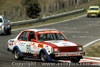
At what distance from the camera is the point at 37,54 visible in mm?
12398

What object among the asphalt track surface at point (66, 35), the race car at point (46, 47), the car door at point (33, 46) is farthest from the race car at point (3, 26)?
the car door at point (33, 46)

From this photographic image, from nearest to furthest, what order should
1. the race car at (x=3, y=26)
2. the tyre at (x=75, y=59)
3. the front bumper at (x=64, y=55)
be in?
the front bumper at (x=64, y=55) < the tyre at (x=75, y=59) < the race car at (x=3, y=26)

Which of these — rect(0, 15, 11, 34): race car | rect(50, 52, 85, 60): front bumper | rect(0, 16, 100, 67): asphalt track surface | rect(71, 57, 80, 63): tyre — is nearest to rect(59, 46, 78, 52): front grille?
rect(50, 52, 85, 60): front bumper

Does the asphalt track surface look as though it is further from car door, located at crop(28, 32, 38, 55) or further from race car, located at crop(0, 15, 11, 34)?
race car, located at crop(0, 15, 11, 34)

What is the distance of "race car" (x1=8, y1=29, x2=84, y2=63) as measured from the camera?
457 inches

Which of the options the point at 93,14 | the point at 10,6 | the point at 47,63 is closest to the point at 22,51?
the point at 47,63

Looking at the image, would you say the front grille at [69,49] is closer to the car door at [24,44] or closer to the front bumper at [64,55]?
the front bumper at [64,55]

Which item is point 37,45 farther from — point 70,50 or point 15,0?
point 15,0

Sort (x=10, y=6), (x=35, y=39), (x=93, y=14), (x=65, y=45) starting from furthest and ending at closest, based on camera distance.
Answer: (x=10, y=6)
(x=93, y=14)
(x=35, y=39)
(x=65, y=45)

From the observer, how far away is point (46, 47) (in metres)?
11.8

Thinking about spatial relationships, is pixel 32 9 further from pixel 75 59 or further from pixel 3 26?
pixel 75 59

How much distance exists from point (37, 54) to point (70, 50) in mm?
1404

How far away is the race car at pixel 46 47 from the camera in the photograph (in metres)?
11.6

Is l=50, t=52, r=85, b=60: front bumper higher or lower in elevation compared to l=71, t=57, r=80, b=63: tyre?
higher
